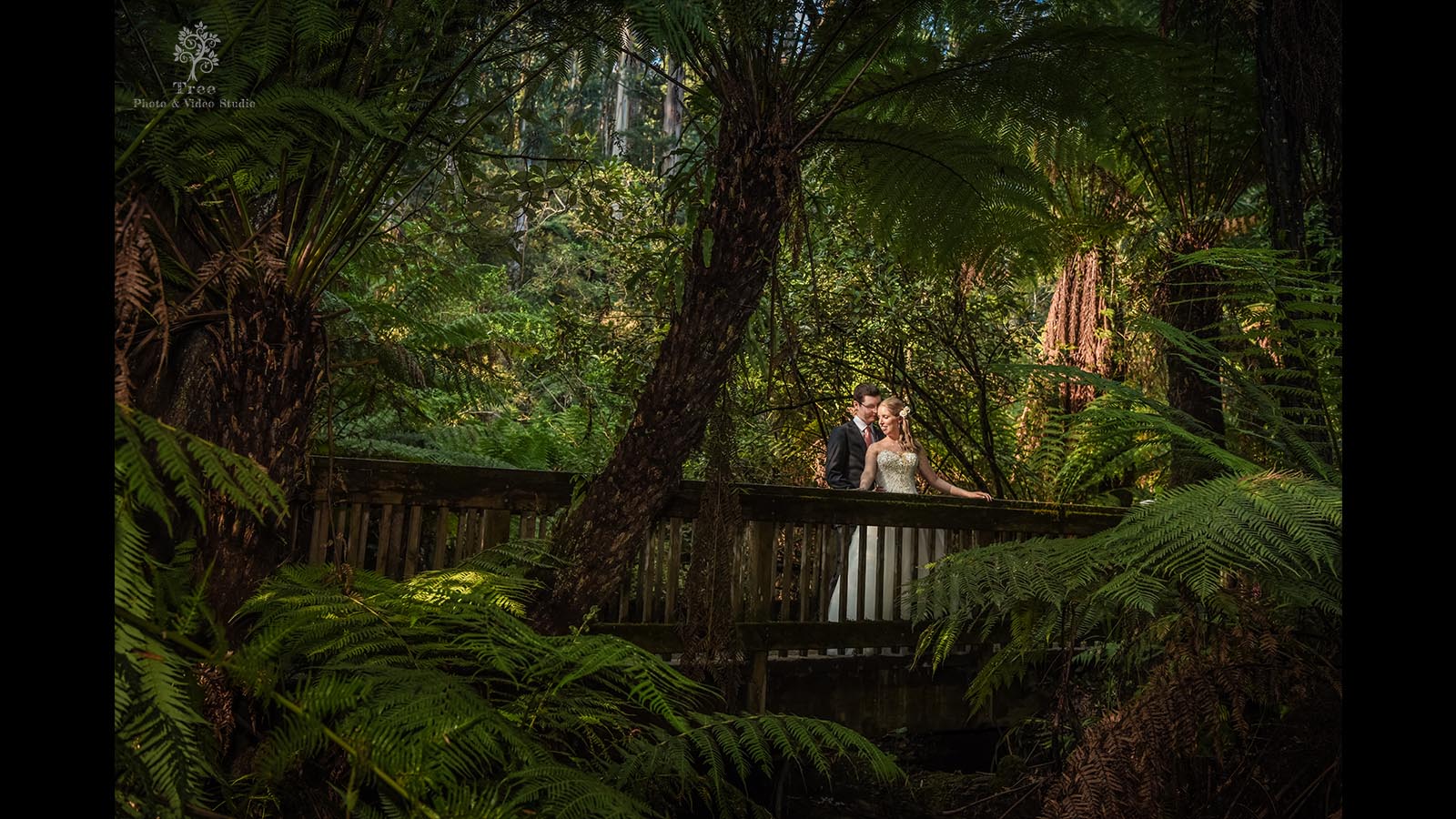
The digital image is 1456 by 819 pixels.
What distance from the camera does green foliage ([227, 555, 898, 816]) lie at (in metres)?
1.39

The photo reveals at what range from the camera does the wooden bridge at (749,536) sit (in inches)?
133

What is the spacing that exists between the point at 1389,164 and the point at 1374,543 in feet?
1.46

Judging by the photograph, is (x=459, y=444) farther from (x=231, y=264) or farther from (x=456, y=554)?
(x=231, y=264)

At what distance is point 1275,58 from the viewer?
336 centimetres

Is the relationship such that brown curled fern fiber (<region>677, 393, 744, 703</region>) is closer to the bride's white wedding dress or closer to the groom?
the bride's white wedding dress

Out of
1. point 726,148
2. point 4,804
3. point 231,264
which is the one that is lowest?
point 4,804

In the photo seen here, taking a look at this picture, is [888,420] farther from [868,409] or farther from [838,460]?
[838,460]

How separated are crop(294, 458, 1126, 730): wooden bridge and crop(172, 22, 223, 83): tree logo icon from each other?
1.58 meters

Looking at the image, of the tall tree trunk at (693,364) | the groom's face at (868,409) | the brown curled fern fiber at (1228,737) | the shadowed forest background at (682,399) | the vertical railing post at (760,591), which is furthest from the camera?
the groom's face at (868,409)

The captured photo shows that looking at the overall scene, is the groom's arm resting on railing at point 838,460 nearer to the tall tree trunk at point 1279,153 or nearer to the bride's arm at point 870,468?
the bride's arm at point 870,468

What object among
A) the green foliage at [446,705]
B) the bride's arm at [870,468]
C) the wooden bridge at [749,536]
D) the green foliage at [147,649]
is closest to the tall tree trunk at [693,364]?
the wooden bridge at [749,536]

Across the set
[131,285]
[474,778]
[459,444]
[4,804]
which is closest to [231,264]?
[131,285]

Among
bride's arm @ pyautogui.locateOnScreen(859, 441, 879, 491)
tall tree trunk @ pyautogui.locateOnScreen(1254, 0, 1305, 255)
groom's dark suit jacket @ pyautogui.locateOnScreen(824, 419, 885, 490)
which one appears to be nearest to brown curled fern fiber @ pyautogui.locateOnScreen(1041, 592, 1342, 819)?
tall tree trunk @ pyautogui.locateOnScreen(1254, 0, 1305, 255)

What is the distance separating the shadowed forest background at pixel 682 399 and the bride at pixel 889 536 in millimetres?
606
